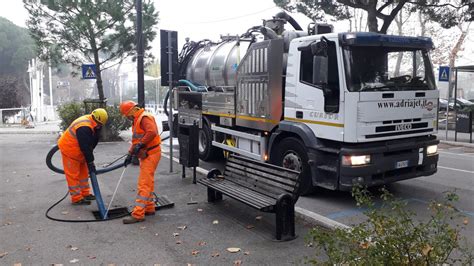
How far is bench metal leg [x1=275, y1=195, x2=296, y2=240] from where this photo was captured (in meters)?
4.73

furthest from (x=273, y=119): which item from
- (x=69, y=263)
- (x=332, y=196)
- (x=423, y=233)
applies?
(x=423, y=233)

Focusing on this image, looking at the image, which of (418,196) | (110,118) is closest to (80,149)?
(418,196)

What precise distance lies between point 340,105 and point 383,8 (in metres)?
11.7

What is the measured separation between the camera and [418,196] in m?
6.87

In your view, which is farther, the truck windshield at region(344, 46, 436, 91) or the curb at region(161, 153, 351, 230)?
the truck windshield at region(344, 46, 436, 91)

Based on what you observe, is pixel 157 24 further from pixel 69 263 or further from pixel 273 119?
pixel 69 263

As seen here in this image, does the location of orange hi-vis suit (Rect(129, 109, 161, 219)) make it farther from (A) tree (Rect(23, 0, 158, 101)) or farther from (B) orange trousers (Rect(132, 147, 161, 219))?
(A) tree (Rect(23, 0, 158, 101))

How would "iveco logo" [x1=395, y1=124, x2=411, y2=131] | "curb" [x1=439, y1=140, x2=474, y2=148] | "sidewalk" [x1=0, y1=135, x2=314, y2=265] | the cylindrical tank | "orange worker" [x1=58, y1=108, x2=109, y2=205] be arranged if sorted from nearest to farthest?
"sidewalk" [x1=0, y1=135, x2=314, y2=265] < "orange worker" [x1=58, y1=108, x2=109, y2=205] < "iveco logo" [x1=395, y1=124, x2=411, y2=131] < the cylindrical tank < "curb" [x1=439, y1=140, x2=474, y2=148]

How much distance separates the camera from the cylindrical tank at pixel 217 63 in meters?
9.07

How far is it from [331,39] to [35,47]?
1214 cm

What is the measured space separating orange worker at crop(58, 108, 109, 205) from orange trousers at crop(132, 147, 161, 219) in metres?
0.81

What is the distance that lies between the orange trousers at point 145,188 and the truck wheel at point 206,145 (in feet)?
13.8

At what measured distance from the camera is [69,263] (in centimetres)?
424

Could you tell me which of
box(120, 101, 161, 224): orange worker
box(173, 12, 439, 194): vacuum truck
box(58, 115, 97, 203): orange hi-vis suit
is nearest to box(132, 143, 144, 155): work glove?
box(120, 101, 161, 224): orange worker
